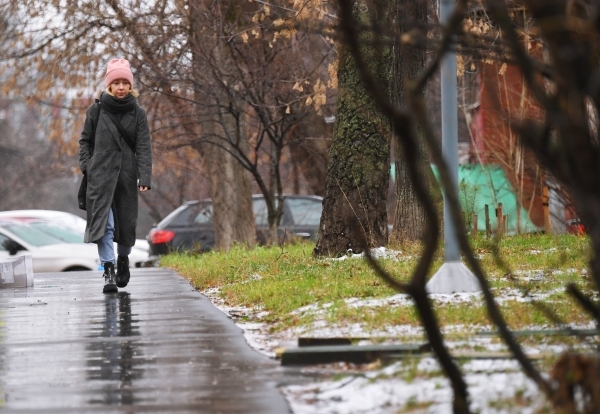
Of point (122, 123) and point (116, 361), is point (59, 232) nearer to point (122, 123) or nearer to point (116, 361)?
point (122, 123)

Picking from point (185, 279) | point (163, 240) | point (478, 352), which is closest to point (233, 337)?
point (478, 352)

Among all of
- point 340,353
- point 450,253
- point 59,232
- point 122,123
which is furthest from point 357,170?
point 59,232

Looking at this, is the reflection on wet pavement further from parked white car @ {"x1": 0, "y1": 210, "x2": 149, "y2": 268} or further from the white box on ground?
parked white car @ {"x1": 0, "y1": 210, "x2": 149, "y2": 268}

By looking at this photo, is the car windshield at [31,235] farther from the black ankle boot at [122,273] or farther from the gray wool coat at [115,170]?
the gray wool coat at [115,170]

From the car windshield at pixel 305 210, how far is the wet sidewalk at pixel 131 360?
43.4ft

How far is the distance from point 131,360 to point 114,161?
453 cm

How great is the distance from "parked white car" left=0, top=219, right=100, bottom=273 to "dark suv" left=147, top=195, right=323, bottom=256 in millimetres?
2008

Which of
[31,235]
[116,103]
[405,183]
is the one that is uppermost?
[116,103]

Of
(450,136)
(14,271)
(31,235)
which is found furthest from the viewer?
(31,235)

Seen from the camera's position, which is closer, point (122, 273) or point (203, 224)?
point (122, 273)

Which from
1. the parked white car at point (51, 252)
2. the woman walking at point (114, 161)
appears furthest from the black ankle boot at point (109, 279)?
the parked white car at point (51, 252)

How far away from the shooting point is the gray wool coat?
10172 millimetres

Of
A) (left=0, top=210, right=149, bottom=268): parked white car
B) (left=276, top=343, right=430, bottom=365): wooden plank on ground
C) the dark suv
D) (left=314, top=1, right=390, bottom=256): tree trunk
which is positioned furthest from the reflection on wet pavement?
the dark suv

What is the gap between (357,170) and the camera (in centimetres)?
1164
